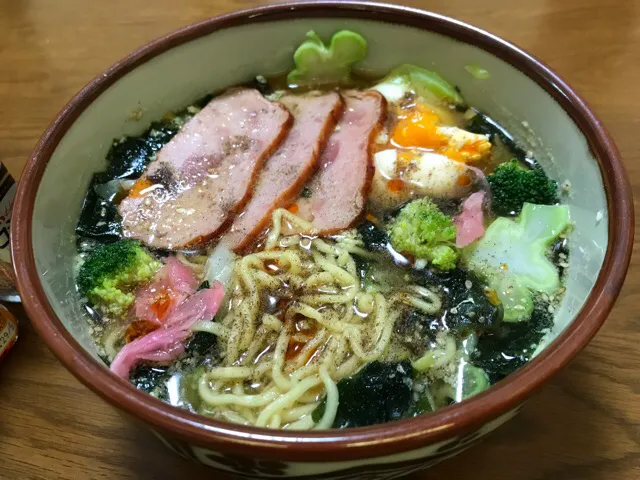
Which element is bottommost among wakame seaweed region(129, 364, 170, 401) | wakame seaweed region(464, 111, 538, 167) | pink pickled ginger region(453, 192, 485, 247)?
wakame seaweed region(129, 364, 170, 401)

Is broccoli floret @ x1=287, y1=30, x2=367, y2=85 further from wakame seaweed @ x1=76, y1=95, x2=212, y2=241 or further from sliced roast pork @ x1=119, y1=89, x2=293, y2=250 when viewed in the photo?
wakame seaweed @ x1=76, y1=95, x2=212, y2=241

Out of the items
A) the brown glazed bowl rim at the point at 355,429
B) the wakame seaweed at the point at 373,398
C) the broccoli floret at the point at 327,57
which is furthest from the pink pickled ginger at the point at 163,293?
the broccoli floret at the point at 327,57

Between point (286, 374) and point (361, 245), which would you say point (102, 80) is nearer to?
point (361, 245)

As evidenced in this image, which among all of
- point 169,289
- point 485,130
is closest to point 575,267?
point 485,130

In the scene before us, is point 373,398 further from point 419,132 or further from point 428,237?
point 419,132

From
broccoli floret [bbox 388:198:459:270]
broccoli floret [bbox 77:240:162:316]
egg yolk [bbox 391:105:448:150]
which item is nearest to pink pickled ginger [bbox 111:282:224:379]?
broccoli floret [bbox 77:240:162:316]

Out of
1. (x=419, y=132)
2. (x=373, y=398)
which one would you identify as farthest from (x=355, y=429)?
→ (x=419, y=132)
